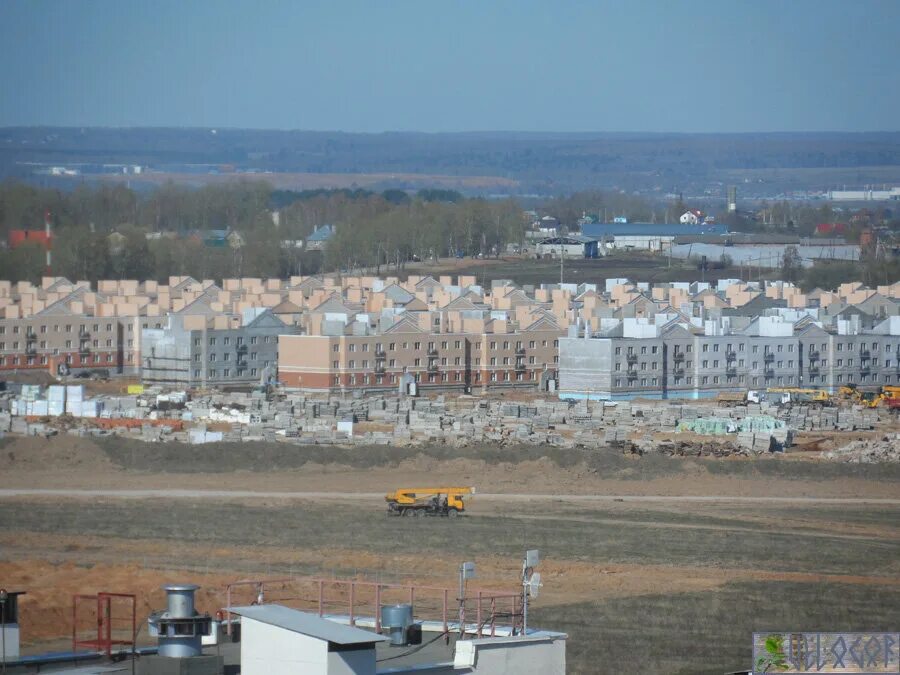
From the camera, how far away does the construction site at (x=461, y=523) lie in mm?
14211

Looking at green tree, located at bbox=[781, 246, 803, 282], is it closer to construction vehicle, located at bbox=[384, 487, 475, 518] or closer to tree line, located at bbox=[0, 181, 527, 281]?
tree line, located at bbox=[0, 181, 527, 281]

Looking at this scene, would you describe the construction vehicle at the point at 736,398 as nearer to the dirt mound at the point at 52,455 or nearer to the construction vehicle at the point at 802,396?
the construction vehicle at the point at 802,396

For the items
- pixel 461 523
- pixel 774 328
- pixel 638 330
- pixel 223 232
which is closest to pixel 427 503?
pixel 461 523

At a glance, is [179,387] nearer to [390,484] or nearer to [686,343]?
[686,343]

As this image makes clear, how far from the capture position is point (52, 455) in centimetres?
2573

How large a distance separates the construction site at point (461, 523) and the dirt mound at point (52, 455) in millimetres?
38

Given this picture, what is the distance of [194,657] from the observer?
9.30 metres

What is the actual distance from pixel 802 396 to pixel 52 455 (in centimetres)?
1631

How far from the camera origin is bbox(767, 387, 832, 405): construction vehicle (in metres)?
36.6

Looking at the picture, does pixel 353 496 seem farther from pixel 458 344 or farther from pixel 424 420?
pixel 458 344

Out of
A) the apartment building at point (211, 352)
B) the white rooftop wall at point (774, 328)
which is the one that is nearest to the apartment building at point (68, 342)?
the apartment building at point (211, 352)

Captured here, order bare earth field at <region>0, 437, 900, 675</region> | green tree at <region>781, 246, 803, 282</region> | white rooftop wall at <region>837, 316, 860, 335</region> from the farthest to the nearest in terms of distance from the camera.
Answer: green tree at <region>781, 246, 803, 282</region> → white rooftop wall at <region>837, 316, 860, 335</region> → bare earth field at <region>0, 437, 900, 675</region>

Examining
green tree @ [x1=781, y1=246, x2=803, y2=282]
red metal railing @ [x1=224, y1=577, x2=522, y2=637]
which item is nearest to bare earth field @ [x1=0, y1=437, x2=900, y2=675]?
red metal railing @ [x1=224, y1=577, x2=522, y2=637]

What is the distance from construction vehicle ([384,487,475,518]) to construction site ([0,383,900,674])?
0.03 m
